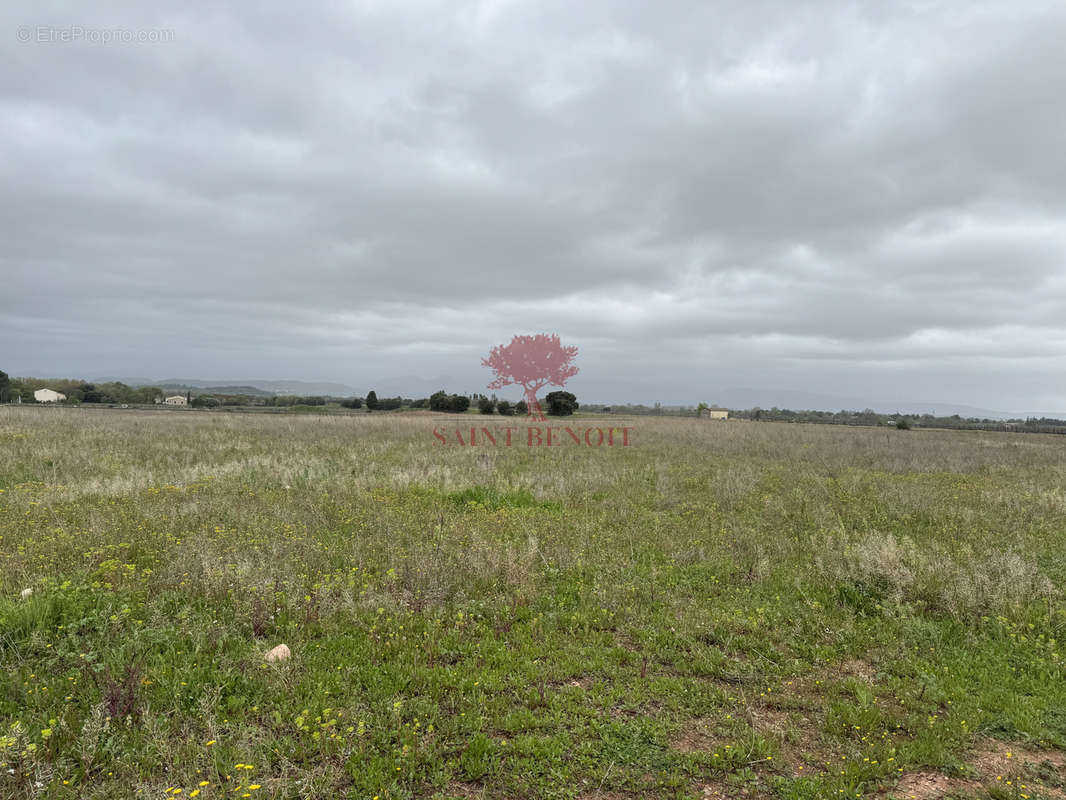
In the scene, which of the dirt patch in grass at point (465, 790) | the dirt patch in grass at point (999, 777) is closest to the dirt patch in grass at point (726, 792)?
the dirt patch in grass at point (999, 777)

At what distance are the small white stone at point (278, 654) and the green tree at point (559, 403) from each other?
56.9 meters

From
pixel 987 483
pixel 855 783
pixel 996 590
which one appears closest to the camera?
pixel 855 783

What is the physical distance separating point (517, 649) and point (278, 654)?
2.42 meters

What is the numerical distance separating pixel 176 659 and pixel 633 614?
4964 mm

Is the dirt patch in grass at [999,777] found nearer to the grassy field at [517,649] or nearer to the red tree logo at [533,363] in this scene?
the grassy field at [517,649]

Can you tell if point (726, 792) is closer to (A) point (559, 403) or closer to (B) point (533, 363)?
(B) point (533, 363)

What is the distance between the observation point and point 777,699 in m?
4.57

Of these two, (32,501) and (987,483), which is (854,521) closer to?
(987,483)

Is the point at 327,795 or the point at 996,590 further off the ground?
the point at 996,590

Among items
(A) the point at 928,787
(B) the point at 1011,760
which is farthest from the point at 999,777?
(A) the point at 928,787

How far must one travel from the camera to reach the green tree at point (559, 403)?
2454 inches

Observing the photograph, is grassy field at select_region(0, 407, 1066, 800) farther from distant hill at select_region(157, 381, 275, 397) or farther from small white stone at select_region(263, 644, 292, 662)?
distant hill at select_region(157, 381, 275, 397)

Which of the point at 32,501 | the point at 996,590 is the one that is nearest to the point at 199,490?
the point at 32,501

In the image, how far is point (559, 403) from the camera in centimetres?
6241
